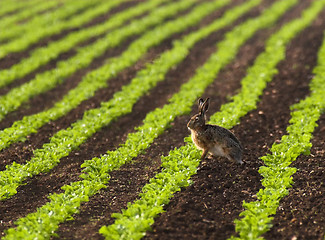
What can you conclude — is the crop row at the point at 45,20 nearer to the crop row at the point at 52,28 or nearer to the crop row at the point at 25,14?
the crop row at the point at 52,28

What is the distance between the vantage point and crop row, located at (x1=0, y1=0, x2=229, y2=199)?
1103 centimetres

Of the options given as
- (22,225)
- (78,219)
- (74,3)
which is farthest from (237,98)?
(74,3)

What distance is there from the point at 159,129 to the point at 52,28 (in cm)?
1814

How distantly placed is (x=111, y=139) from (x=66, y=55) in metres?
12.1

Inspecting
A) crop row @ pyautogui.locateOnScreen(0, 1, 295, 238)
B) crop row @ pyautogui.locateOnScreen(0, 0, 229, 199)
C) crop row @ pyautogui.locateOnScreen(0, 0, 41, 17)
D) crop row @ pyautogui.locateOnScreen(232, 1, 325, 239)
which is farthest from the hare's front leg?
crop row @ pyautogui.locateOnScreen(0, 0, 41, 17)

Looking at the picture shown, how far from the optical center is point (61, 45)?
25.6 metres

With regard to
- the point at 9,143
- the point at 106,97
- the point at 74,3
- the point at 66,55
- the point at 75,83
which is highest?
the point at 74,3

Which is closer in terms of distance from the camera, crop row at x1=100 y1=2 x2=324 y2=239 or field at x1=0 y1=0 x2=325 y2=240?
crop row at x1=100 y1=2 x2=324 y2=239

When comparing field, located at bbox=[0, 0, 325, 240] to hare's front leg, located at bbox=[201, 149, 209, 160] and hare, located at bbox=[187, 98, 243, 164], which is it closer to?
hare's front leg, located at bbox=[201, 149, 209, 160]

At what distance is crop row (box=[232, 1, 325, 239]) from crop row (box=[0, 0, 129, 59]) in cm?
1590

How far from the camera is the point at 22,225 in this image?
836 cm

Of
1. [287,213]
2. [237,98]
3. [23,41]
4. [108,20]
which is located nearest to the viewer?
[287,213]

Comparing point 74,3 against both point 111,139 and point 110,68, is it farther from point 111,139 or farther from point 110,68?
point 111,139

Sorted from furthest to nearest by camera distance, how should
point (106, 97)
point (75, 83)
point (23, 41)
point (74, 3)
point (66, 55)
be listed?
point (74, 3), point (23, 41), point (66, 55), point (75, 83), point (106, 97)
